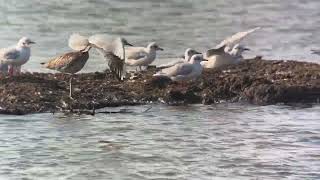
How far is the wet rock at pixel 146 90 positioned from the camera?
483 inches

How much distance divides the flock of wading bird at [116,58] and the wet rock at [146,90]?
0.62 feet

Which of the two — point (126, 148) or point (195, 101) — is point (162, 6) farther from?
point (126, 148)

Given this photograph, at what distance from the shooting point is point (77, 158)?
9523 mm

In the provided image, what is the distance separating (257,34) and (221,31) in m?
0.91

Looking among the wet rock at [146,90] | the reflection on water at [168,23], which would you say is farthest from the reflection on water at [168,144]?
the reflection on water at [168,23]

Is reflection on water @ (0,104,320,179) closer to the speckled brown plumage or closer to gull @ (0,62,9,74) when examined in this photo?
the speckled brown plumage

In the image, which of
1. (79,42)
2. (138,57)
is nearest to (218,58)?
(138,57)

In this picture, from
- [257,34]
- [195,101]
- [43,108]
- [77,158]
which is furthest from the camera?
[257,34]

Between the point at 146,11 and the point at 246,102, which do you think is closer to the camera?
the point at 246,102

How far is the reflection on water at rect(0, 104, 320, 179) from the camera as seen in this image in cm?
895

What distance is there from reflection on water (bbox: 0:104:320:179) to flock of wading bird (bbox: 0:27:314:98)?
142 cm

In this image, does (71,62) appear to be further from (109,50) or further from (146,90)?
(146,90)

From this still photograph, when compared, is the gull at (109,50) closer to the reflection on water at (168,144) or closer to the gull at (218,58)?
the reflection on water at (168,144)

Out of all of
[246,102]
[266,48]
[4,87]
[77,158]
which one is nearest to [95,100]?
[4,87]
